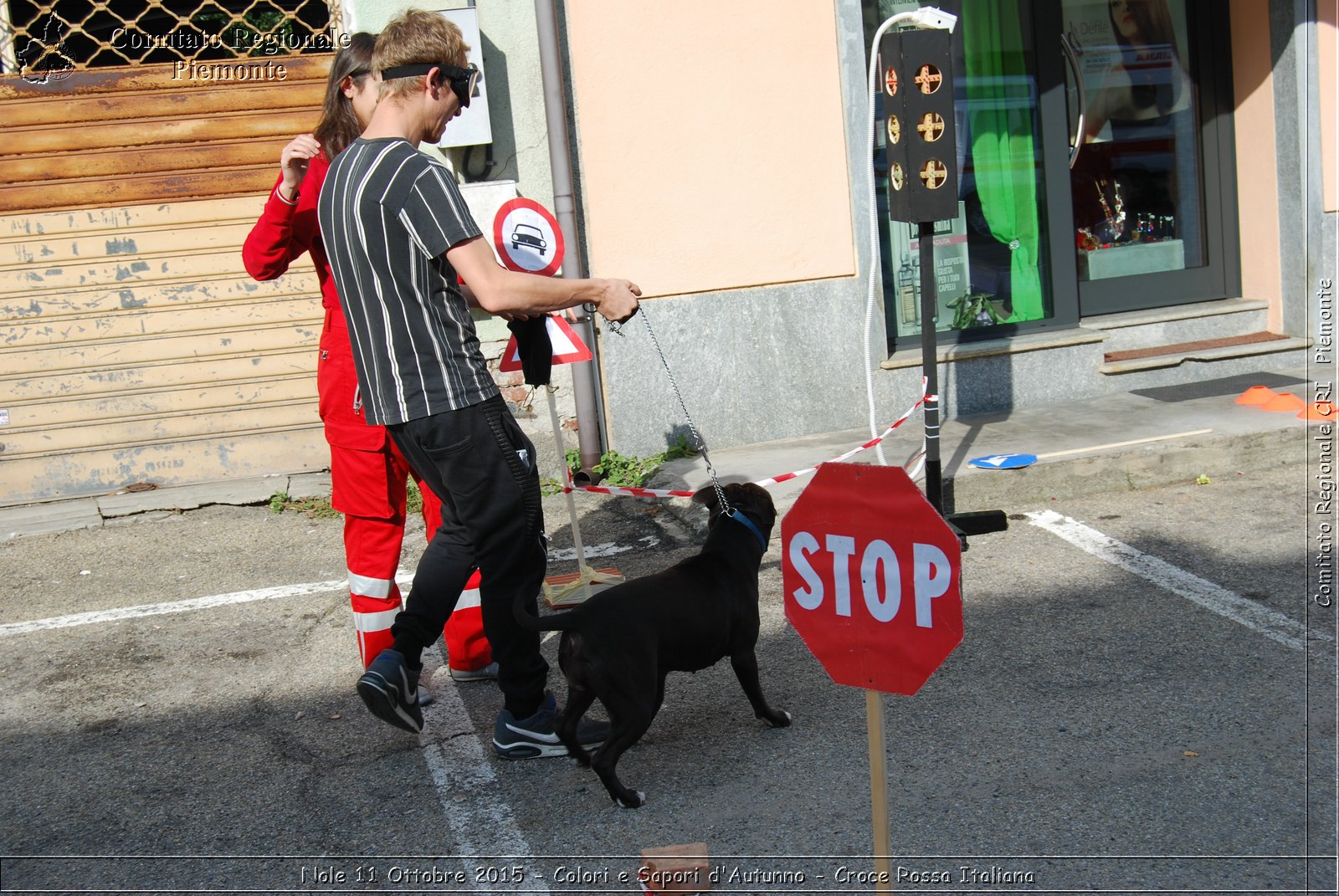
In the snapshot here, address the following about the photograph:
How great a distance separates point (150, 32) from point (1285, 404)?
7511 millimetres

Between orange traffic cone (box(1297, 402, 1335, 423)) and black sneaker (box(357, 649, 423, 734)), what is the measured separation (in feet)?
18.3

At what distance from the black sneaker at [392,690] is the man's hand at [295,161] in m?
1.54

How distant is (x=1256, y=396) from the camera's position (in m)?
7.49

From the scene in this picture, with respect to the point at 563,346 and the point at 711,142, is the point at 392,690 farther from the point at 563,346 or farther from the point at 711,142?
the point at 711,142

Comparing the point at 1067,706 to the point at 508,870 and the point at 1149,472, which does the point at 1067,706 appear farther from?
the point at 1149,472

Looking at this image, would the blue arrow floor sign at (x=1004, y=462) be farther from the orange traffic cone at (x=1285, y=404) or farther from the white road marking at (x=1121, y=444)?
the orange traffic cone at (x=1285, y=404)

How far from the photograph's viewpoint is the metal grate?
7340 millimetres

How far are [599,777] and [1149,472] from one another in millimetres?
4247

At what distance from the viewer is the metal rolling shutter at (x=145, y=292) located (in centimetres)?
733

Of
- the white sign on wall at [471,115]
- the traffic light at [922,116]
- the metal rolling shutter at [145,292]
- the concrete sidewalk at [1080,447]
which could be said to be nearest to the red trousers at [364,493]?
the concrete sidewalk at [1080,447]

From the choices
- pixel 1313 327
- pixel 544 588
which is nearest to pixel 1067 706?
pixel 544 588

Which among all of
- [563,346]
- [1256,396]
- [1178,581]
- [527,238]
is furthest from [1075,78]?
[527,238]

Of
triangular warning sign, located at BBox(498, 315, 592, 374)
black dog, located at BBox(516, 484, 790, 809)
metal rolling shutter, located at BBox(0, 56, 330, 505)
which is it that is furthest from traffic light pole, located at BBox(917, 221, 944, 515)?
metal rolling shutter, located at BBox(0, 56, 330, 505)

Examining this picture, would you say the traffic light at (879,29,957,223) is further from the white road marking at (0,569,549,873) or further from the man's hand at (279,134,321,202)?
the white road marking at (0,569,549,873)
